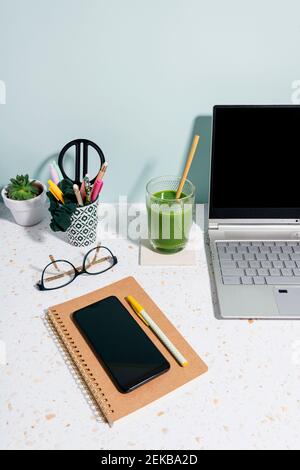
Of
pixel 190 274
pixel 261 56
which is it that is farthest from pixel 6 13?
pixel 190 274

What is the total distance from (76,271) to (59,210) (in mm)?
133

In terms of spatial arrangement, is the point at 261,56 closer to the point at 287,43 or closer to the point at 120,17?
the point at 287,43

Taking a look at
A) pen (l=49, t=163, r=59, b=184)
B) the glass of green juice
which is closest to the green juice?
the glass of green juice

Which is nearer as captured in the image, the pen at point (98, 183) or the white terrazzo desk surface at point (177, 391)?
the white terrazzo desk surface at point (177, 391)

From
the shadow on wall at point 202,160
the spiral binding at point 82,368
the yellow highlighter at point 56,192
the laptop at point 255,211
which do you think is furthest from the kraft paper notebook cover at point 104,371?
Answer: the shadow on wall at point 202,160

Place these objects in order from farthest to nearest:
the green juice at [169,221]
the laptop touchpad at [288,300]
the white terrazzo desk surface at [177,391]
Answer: the green juice at [169,221] < the laptop touchpad at [288,300] < the white terrazzo desk surface at [177,391]

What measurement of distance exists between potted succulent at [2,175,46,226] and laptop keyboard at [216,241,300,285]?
1.39 ft

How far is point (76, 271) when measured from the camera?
100 cm

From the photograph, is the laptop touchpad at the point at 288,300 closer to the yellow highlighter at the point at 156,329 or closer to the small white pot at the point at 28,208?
the yellow highlighter at the point at 156,329

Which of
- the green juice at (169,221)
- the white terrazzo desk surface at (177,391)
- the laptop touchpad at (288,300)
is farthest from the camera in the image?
the green juice at (169,221)

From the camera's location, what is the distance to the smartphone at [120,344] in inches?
31.3

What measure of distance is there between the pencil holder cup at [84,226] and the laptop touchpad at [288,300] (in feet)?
1.34

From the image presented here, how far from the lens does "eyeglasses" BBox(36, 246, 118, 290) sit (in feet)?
Result: 3.25

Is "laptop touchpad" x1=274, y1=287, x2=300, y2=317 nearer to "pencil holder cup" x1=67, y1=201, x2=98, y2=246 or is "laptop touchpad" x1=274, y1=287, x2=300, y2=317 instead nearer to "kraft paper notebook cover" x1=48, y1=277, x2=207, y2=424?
"kraft paper notebook cover" x1=48, y1=277, x2=207, y2=424
